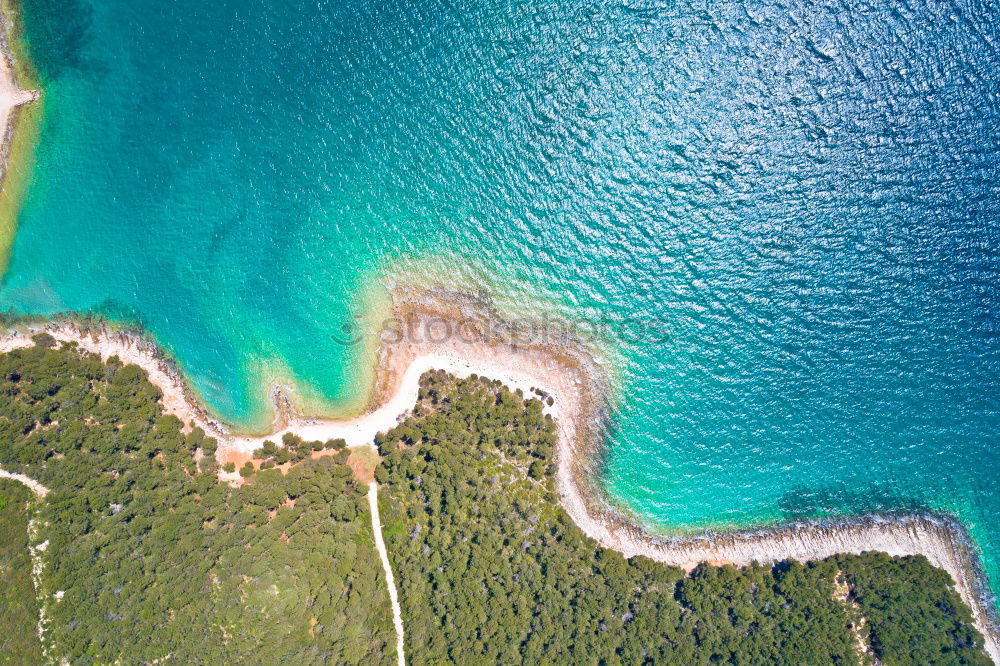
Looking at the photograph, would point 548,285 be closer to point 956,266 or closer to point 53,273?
point 956,266

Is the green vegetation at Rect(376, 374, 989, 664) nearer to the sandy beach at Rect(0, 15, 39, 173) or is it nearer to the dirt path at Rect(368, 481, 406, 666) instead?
the dirt path at Rect(368, 481, 406, 666)

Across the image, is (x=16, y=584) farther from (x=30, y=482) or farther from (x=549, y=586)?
(x=549, y=586)

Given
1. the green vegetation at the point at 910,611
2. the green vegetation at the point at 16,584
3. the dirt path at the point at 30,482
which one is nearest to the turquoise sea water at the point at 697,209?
the green vegetation at the point at 910,611

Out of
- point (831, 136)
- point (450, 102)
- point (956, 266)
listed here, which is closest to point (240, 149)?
point (450, 102)

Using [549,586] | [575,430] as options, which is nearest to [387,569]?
[549,586]

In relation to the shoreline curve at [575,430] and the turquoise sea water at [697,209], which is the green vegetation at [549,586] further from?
the turquoise sea water at [697,209]

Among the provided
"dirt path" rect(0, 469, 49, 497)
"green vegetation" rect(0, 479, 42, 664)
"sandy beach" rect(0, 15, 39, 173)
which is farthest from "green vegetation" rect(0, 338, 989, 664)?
"sandy beach" rect(0, 15, 39, 173)

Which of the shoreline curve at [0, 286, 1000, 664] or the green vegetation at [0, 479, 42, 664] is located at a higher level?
the shoreline curve at [0, 286, 1000, 664]
